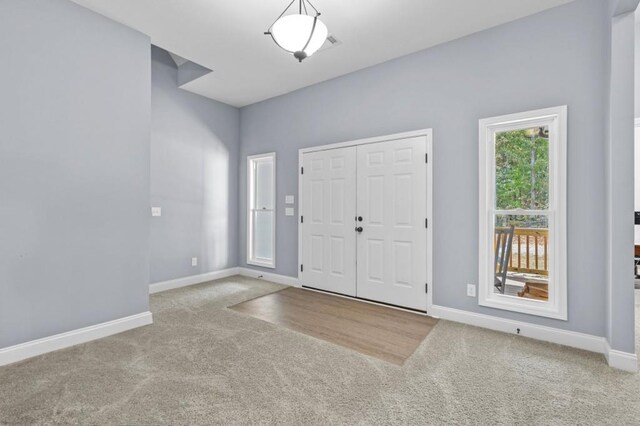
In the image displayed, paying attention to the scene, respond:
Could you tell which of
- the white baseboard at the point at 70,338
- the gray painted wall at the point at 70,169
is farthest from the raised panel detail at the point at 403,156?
the white baseboard at the point at 70,338

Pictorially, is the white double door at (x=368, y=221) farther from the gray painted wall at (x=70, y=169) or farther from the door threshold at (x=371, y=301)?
the gray painted wall at (x=70, y=169)

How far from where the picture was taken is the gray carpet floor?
1.80 m

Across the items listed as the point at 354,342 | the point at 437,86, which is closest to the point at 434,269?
the point at 354,342

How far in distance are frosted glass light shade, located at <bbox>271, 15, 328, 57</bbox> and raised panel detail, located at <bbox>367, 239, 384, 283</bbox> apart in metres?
2.41

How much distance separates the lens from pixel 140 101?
3217mm

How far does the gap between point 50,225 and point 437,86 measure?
4068mm

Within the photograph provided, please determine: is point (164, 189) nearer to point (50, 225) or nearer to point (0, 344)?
point (50, 225)

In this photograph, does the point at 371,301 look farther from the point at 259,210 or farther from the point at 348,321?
the point at 259,210

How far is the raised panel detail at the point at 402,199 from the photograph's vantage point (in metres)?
3.64

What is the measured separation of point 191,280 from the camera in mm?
4840

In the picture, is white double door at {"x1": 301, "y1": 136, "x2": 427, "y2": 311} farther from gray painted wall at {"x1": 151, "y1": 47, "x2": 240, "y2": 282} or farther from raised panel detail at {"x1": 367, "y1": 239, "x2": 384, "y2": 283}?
gray painted wall at {"x1": 151, "y1": 47, "x2": 240, "y2": 282}

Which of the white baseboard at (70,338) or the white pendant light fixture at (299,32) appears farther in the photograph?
the white baseboard at (70,338)

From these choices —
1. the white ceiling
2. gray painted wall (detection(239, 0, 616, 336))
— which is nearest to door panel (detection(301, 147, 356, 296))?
gray painted wall (detection(239, 0, 616, 336))

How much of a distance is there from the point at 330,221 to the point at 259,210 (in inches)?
64.3
